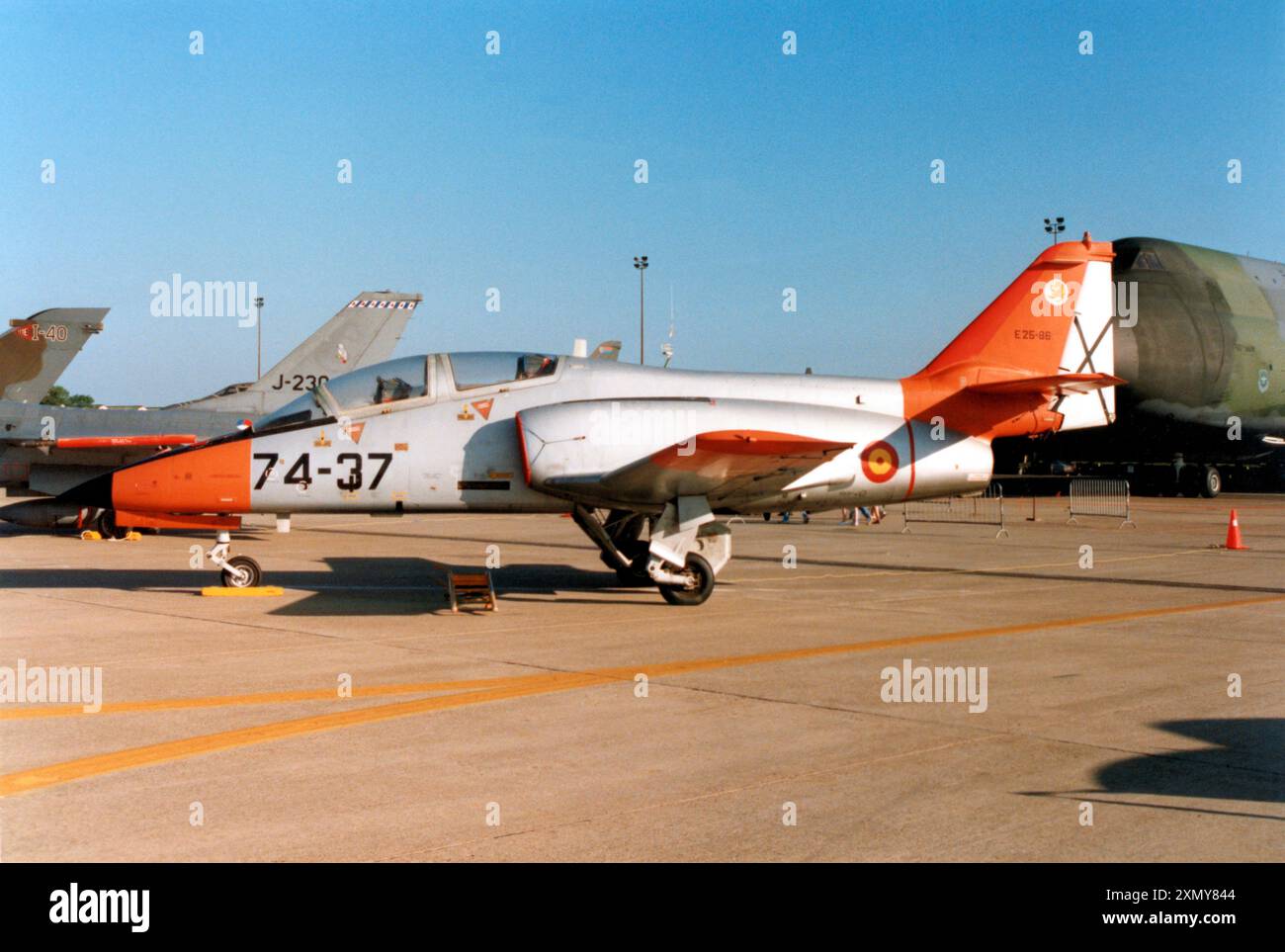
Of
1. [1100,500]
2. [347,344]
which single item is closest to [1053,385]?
[347,344]

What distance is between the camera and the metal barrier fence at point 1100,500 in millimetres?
34088

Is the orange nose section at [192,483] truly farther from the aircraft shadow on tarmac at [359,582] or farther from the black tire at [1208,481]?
the black tire at [1208,481]

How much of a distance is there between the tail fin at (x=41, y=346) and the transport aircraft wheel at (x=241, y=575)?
15.0 meters

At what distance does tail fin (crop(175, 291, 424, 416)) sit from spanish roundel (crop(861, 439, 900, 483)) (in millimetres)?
14996

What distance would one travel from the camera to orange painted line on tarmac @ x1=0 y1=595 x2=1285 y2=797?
6.64 meters

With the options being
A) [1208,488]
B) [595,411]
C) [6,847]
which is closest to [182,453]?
[595,411]

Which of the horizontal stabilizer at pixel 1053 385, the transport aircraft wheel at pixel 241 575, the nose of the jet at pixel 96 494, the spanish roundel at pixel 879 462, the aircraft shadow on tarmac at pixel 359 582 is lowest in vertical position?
the aircraft shadow on tarmac at pixel 359 582

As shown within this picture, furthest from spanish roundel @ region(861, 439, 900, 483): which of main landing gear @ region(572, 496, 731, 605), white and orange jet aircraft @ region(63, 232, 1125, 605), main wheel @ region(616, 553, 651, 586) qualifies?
main wheel @ region(616, 553, 651, 586)

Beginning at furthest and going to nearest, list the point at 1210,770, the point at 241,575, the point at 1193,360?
the point at 1193,360 → the point at 241,575 → the point at 1210,770

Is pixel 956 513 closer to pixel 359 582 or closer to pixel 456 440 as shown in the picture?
pixel 359 582

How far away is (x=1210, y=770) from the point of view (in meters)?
6.70

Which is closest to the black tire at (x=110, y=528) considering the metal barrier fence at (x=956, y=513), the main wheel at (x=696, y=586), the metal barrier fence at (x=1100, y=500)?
the main wheel at (x=696, y=586)

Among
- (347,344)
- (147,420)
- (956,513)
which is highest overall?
(347,344)

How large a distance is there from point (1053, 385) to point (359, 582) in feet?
32.9
